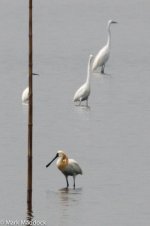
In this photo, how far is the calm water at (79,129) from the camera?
2292 cm

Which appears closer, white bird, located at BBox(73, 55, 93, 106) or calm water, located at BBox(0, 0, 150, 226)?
calm water, located at BBox(0, 0, 150, 226)

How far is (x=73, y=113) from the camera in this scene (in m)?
34.3

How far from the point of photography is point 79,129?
31.7 metres

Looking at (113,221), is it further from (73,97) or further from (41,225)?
(73,97)

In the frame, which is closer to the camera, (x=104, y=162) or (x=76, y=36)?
(x=104, y=162)

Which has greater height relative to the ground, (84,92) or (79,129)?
(79,129)

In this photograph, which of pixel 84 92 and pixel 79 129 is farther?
pixel 84 92

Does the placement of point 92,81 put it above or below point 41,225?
below

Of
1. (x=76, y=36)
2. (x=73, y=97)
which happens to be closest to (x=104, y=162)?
(x=73, y=97)

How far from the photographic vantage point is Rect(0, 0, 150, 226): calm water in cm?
2292

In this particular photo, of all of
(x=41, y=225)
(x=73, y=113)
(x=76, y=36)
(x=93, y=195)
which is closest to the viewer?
(x=41, y=225)

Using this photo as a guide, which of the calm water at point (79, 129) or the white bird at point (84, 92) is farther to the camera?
the white bird at point (84, 92)
